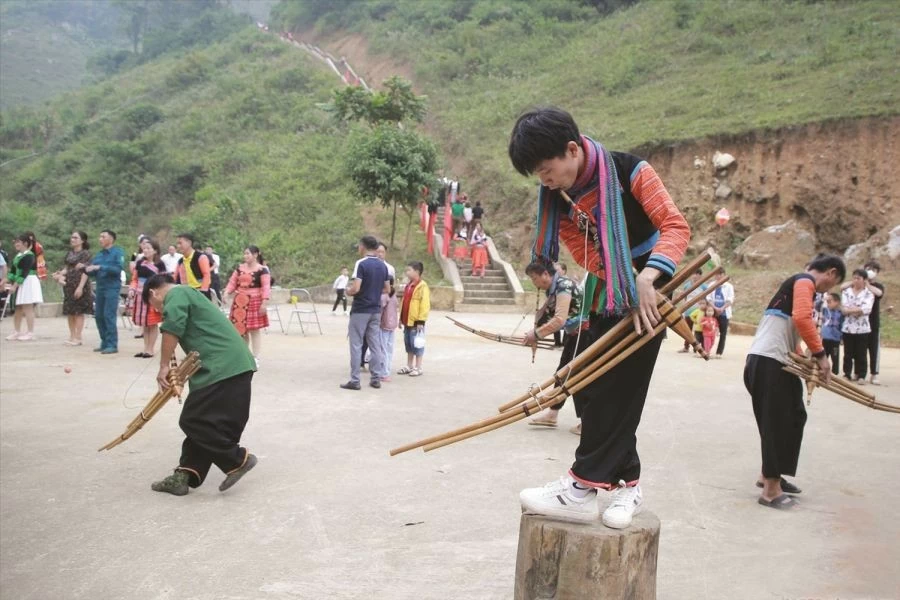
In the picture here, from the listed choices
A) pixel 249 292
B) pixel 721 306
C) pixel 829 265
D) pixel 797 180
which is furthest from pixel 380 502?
pixel 797 180

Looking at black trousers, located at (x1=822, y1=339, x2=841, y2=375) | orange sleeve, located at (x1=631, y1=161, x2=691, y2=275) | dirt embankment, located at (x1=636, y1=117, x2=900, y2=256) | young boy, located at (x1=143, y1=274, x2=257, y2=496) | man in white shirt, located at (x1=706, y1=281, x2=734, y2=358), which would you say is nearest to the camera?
orange sleeve, located at (x1=631, y1=161, x2=691, y2=275)

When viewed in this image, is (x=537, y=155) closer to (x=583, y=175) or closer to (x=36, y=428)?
(x=583, y=175)

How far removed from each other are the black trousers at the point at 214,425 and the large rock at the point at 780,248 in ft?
62.9

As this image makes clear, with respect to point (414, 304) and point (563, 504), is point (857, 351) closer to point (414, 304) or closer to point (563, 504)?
point (414, 304)

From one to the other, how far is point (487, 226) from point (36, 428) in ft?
70.4

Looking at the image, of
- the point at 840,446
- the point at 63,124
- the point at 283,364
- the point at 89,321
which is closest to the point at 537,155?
the point at 840,446

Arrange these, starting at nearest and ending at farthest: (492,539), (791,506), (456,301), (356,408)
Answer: (492,539) → (791,506) → (356,408) → (456,301)

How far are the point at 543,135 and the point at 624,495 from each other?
1.56 meters

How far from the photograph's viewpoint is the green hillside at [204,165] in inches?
1070

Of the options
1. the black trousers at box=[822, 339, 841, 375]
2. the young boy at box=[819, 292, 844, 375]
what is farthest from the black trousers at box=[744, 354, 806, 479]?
the young boy at box=[819, 292, 844, 375]

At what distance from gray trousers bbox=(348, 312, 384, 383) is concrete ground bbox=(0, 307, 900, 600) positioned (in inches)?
13.4

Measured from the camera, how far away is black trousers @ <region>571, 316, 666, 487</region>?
126 inches

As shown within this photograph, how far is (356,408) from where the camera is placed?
8266 millimetres

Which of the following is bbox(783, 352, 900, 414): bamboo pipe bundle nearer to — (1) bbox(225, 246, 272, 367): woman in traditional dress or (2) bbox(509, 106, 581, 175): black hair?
→ (2) bbox(509, 106, 581, 175): black hair
